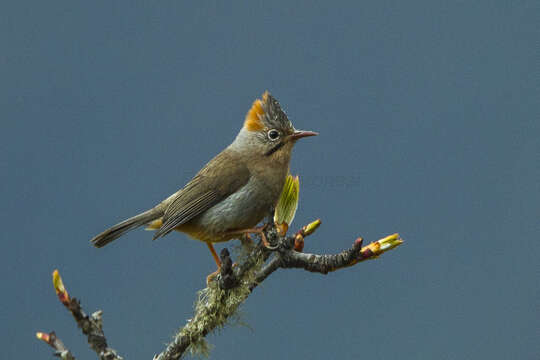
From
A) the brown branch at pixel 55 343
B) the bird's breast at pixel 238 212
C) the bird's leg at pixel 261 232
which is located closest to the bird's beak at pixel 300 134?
the bird's breast at pixel 238 212

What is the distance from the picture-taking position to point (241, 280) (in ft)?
12.7

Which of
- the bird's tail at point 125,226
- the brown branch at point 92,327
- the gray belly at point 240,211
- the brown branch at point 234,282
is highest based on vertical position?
the bird's tail at point 125,226

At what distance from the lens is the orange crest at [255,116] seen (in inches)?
193

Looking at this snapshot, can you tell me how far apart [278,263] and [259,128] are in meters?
1.56

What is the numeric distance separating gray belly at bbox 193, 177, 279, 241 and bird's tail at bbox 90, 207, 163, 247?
673mm

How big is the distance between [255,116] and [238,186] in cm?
63

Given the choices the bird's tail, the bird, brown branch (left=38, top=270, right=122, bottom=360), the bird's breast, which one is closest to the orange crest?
the bird

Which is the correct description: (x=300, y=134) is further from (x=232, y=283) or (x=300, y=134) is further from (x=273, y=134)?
(x=232, y=283)

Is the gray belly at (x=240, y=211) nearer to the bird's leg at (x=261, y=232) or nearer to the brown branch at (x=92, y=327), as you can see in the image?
the bird's leg at (x=261, y=232)

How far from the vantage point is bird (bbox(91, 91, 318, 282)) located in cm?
467

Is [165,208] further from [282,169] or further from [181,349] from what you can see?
[181,349]

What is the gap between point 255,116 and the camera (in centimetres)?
494

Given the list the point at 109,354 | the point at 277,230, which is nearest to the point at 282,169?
the point at 277,230

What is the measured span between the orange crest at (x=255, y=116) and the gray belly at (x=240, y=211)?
48 centimetres
